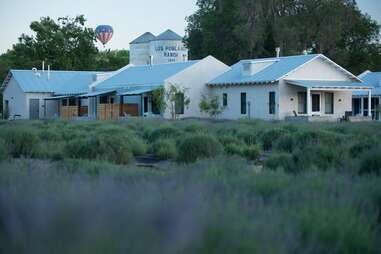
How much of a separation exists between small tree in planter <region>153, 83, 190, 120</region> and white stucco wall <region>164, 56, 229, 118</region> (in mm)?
492

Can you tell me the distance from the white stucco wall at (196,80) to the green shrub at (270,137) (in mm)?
22930

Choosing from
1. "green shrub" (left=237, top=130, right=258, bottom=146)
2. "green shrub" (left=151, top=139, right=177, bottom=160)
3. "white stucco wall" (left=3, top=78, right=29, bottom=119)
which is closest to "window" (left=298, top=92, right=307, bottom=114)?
"green shrub" (left=237, top=130, right=258, bottom=146)

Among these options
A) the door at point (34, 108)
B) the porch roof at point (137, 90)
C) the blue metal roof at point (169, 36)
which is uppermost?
the blue metal roof at point (169, 36)

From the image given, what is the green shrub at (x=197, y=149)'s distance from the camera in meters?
16.2

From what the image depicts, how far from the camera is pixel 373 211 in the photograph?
6797 mm

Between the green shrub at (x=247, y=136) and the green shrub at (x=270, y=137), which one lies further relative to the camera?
the green shrub at (x=247, y=136)

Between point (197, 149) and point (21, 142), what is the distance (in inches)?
200

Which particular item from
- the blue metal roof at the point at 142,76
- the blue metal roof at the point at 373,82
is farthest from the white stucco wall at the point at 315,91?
the blue metal roof at the point at 142,76

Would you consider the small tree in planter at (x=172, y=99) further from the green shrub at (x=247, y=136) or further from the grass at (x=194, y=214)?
the grass at (x=194, y=214)

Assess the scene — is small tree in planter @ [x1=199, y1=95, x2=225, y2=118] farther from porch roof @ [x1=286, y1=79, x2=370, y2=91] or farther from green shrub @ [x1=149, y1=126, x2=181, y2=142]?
green shrub @ [x1=149, y1=126, x2=181, y2=142]

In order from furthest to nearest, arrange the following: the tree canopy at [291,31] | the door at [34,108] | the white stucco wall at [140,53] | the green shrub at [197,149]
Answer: the white stucco wall at [140,53], the tree canopy at [291,31], the door at [34,108], the green shrub at [197,149]

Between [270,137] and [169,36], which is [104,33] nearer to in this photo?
[169,36]

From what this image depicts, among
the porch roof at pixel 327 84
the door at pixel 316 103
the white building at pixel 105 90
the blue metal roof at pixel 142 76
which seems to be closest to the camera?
the porch roof at pixel 327 84

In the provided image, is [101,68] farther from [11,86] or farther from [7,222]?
[7,222]
